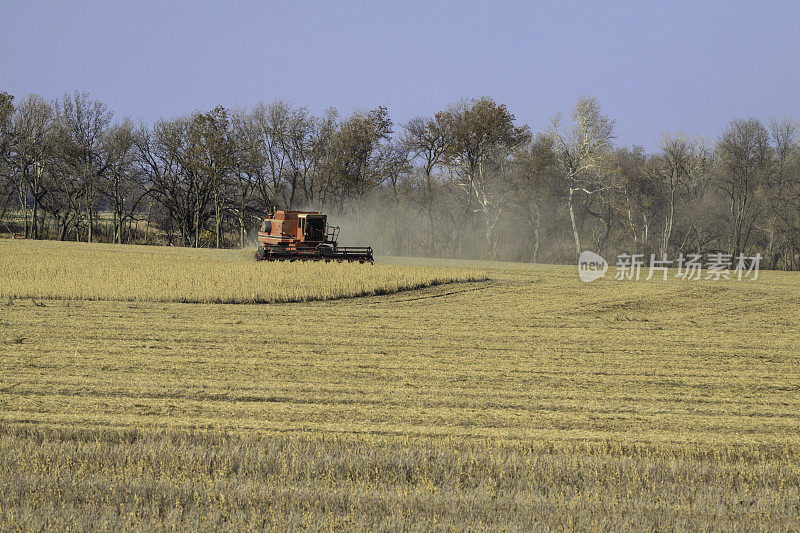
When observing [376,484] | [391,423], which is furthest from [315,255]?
[376,484]

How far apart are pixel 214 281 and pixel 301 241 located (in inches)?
327

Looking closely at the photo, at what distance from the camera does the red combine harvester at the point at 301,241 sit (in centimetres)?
2917

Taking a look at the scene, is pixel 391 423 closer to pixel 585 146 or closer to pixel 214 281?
pixel 214 281

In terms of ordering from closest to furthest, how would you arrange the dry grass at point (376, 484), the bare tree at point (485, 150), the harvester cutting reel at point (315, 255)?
the dry grass at point (376, 484) → the harvester cutting reel at point (315, 255) → the bare tree at point (485, 150)

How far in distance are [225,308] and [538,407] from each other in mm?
11392

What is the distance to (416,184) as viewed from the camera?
66.2 m

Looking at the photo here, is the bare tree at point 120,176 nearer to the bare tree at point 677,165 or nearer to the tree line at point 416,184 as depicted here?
the tree line at point 416,184

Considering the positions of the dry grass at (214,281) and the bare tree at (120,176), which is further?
the bare tree at (120,176)

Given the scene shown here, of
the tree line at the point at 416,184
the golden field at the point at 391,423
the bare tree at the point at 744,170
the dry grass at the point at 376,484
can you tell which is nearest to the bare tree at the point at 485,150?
the tree line at the point at 416,184

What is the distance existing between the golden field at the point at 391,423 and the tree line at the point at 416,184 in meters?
37.7

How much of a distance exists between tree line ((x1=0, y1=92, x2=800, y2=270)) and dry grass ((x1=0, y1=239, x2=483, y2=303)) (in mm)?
27606

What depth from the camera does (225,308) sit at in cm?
1880

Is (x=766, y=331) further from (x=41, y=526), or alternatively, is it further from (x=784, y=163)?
(x=784, y=163)

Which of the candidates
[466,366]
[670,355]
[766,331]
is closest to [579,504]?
[466,366]
